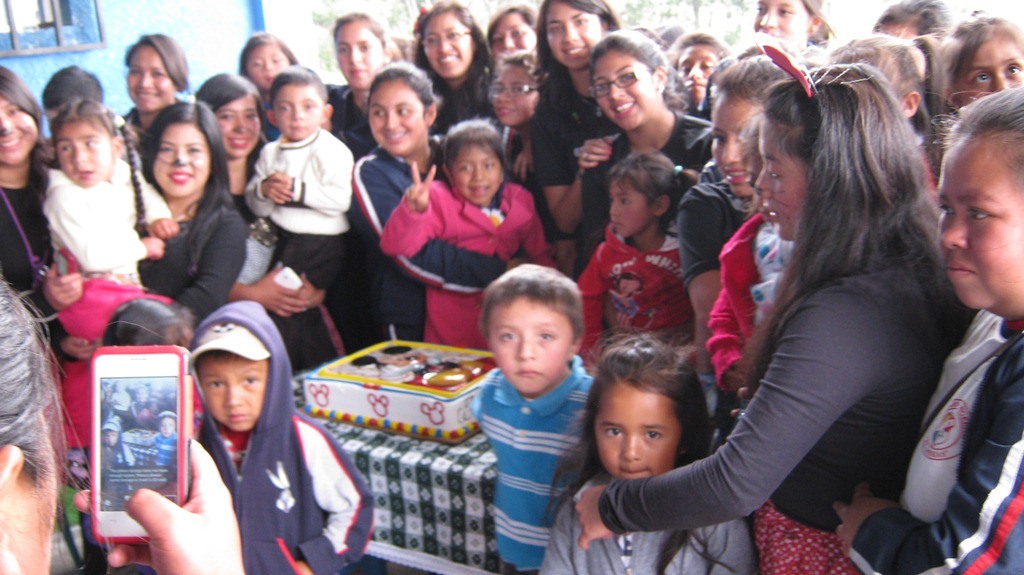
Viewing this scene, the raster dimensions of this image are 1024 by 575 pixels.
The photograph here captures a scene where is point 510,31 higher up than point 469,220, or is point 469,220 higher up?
point 510,31

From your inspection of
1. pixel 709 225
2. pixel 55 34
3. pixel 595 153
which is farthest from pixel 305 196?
pixel 55 34

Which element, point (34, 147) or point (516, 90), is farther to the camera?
point (516, 90)

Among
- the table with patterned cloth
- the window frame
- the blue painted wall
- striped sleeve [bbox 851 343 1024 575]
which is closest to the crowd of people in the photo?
striped sleeve [bbox 851 343 1024 575]

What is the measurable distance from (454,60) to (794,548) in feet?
8.46

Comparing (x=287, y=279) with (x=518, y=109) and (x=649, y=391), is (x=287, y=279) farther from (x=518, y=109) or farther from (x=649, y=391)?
(x=649, y=391)

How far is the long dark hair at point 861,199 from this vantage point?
1.30m

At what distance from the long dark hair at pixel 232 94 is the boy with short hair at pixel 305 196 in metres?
0.13

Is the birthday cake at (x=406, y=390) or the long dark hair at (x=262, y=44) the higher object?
the long dark hair at (x=262, y=44)

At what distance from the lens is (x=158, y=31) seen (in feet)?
18.1

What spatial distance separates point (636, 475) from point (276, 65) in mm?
3066

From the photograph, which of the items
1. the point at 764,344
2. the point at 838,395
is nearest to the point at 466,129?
the point at 764,344

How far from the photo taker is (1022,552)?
3.34 feet

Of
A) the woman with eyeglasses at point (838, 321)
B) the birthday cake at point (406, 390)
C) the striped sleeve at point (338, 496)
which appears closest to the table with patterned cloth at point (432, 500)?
the birthday cake at point (406, 390)

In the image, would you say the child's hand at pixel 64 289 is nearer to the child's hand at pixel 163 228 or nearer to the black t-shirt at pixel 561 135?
the child's hand at pixel 163 228
